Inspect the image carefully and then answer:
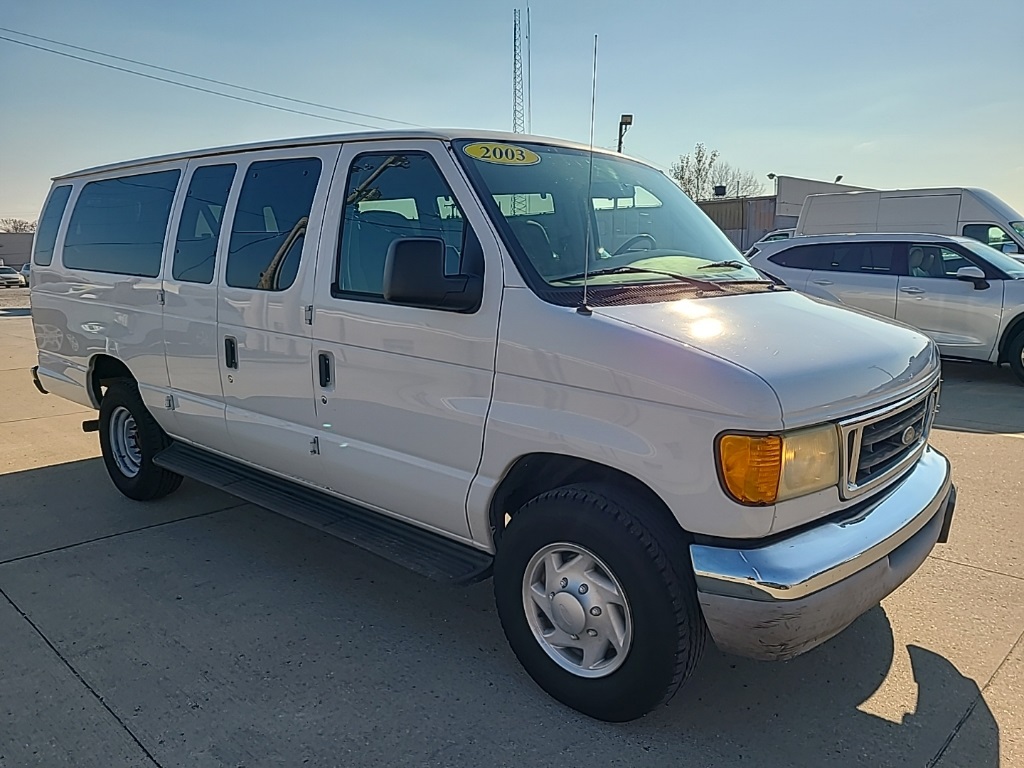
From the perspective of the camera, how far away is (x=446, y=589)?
398cm

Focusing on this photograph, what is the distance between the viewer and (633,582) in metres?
2.61

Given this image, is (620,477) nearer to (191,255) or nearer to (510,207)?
(510,207)

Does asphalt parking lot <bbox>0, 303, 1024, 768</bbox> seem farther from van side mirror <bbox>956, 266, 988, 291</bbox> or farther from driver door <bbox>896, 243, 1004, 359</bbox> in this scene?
van side mirror <bbox>956, 266, 988, 291</bbox>

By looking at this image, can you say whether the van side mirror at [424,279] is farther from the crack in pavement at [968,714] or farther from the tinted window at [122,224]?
the tinted window at [122,224]

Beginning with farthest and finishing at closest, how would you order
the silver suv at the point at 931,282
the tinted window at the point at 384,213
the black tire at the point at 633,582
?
the silver suv at the point at 931,282 < the tinted window at the point at 384,213 < the black tire at the point at 633,582

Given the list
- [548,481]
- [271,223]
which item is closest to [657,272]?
[548,481]

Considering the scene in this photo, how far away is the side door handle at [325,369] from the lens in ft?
12.0

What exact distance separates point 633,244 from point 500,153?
714 mm

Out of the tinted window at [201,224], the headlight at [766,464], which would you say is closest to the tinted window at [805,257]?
the tinted window at [201,224]

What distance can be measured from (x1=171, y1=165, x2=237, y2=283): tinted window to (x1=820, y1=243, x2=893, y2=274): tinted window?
341 inches

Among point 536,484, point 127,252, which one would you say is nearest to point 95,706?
point 536,484

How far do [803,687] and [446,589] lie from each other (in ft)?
5.66

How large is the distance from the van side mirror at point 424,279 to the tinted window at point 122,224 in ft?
8.01

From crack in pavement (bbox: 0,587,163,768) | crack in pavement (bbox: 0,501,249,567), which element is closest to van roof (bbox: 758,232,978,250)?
crack in pavement (bbox: 0,501,249,567)
